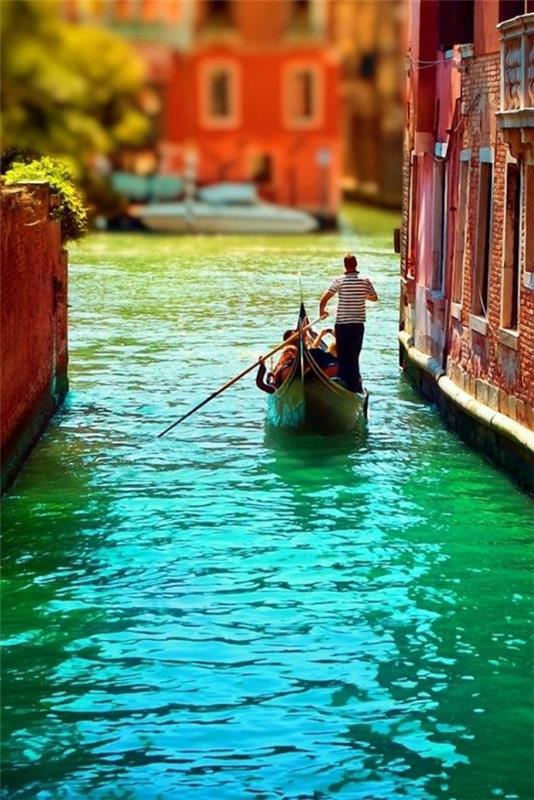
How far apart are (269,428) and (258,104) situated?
10.1 metres

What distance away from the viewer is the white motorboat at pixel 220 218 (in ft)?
136

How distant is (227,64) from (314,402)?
1011cm

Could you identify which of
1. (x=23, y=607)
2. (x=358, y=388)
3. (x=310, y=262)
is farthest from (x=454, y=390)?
(x=310, y=262)

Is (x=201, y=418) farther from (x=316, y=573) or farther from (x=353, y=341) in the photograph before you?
(x=316, y=573)

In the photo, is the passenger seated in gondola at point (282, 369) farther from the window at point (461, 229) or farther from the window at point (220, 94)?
the window at point (220, 94)

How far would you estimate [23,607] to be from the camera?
817 centimetres

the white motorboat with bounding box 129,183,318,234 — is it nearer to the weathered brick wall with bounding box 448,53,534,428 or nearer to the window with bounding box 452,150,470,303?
the window with bounding box 452,150,470,303

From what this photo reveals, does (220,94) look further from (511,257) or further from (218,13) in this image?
(511,257)

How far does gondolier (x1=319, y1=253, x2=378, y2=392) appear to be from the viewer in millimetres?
13961

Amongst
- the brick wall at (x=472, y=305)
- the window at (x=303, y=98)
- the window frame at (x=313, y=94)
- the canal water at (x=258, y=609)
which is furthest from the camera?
the brick wall at (x=472, y=305)

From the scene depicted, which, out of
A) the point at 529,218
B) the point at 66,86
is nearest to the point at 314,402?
the point at 529,218

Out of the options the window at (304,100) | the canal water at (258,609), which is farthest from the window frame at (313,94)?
the canal water at (258,609)

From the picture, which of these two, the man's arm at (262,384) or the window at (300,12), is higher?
the window at (300,12)

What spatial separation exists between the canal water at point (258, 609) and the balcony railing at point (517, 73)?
246 cm
